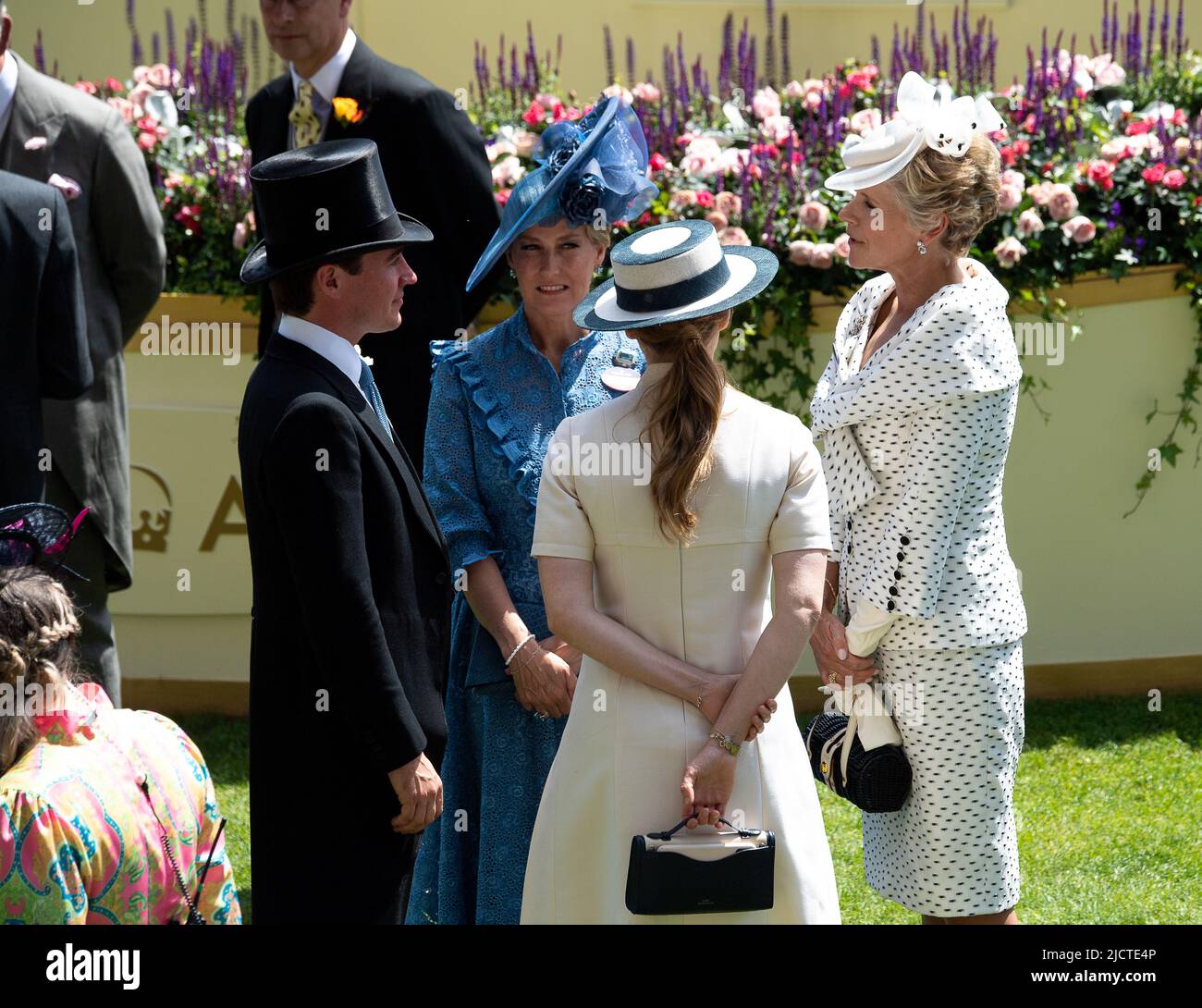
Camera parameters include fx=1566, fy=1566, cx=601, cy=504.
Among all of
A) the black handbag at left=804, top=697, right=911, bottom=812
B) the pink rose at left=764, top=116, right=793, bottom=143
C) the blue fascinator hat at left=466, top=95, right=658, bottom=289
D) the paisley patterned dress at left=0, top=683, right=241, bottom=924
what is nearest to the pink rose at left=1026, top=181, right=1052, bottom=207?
the pink rose at left=764, top=116, right=793, bottom=143

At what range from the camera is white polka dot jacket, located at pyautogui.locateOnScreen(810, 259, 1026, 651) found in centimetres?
314

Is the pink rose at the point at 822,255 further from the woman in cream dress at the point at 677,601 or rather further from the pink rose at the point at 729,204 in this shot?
the woman in cream dress at the point at 677,601

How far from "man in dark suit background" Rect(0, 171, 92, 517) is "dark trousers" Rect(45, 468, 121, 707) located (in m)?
0.36

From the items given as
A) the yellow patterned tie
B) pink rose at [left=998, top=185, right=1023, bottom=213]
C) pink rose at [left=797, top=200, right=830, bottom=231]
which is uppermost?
the yellow patterned tie

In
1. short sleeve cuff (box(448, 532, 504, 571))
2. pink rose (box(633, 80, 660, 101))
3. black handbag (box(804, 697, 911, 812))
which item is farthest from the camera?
pink rose (box(633, 80, 660, 101))

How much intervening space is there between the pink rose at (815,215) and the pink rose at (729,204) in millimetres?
241

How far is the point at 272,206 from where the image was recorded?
2906 mm

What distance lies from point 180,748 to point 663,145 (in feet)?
13.3

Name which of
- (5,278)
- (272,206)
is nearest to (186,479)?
(5,278)

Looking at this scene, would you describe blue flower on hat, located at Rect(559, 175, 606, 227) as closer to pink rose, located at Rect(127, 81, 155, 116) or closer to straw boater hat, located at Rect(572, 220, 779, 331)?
straw boater hat, located at Rect(572, 220, 779, 331)

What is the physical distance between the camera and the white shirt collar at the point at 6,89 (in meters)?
4.66

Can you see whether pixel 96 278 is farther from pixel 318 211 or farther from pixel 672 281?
pixel 672 281

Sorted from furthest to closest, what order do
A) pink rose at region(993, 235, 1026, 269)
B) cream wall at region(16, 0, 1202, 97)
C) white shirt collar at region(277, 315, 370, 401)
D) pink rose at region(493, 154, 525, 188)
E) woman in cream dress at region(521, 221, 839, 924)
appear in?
cream wall at region(16, 0, 1202, 97) → pink rose at region(493, 154, 525, 188) → pink rose at region(993, 235, 1026, 269) → white shirt collar at region(277, 315, 370, 401) → woman in cream dress at region(521, 221, 839, 924)

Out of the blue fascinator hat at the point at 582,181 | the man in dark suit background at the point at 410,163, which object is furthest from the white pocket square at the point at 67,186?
the blue fascinator hat at the point at 582,181
